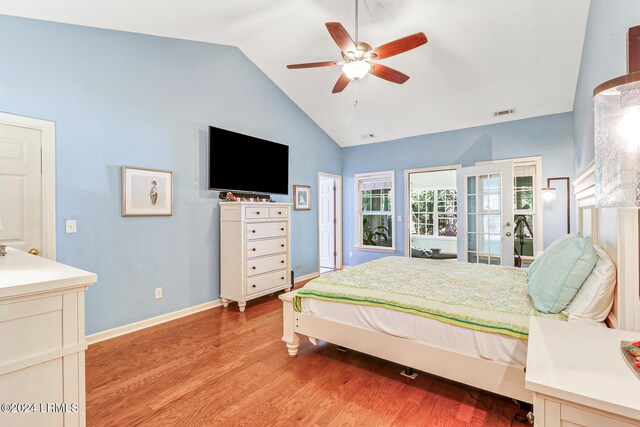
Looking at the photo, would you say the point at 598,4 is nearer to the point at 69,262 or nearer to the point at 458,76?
the point at 458,76

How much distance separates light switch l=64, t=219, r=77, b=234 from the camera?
263 centimetres

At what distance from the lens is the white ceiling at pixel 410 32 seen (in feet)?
9.17

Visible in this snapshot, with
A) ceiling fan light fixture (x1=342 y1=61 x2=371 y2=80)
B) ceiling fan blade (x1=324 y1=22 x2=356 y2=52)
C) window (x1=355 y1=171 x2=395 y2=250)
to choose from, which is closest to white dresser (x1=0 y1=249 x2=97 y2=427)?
ceiling fan blade (x1=324 y1=22 x2=356 y2=52)

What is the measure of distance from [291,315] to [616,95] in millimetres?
2331

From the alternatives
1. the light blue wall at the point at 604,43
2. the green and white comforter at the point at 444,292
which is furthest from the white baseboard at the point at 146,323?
the light blue wall at the point at 604,43

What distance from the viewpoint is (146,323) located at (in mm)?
3148

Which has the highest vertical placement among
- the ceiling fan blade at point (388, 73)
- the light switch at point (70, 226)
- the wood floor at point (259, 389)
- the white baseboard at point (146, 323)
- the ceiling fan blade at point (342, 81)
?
the ceiling fan blade at point (342, 81)

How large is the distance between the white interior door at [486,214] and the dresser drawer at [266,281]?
281 centimetres

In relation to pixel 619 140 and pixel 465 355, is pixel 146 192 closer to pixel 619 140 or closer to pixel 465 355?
pixel 465 355

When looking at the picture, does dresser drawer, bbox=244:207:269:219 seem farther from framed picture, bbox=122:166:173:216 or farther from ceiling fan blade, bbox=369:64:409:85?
ceiling fan blade, bbox=369:64:409:85

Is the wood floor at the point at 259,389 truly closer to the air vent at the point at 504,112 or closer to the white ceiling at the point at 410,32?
the white ceiling at the point at 410,32

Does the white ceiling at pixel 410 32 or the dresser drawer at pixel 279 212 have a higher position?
the white ceiling at pixel 410 32

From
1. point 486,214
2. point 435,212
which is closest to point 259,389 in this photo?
point 486,214

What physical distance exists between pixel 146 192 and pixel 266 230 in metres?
1.45
